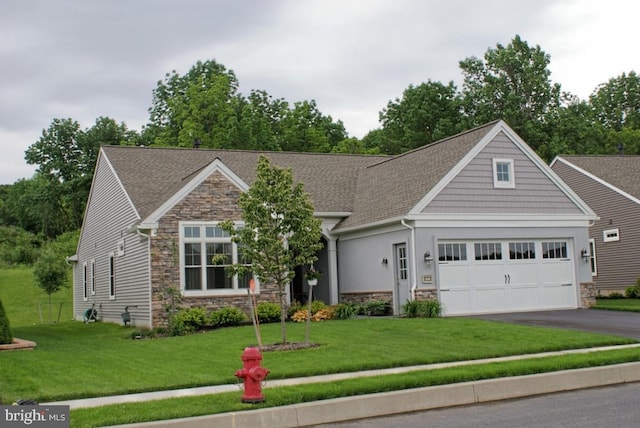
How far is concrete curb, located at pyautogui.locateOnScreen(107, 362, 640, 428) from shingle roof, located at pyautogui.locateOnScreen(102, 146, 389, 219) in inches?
550

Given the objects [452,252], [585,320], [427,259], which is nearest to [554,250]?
[452,252]

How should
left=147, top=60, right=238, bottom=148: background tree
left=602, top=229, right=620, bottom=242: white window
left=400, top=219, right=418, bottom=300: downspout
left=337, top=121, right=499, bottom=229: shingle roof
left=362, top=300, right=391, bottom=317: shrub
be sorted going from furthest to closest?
left=147, top=60, right=238, bottom=148: background tree → left=602, top=229, right=620, bottom=242: white window → left=362, top=300, right=391, bottom=317: shrub → left=337, top=121, right=499, bottom=229: shingle roof → left=400, top=219, right=418, bottom=300: downspout

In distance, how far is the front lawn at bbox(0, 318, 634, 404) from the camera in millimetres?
10875

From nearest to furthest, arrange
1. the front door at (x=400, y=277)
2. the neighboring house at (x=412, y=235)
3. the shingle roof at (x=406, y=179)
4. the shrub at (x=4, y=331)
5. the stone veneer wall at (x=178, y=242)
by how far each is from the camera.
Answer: the shrub at (x=4, y=331)
the stone veneer wall at (x=178, y=242)
the neighboring house at (x=412, y=235)
the front door at (x=400, y=277)
the shingle roof at (x=406, y=179)

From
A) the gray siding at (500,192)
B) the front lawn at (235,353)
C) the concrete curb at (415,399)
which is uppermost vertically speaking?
the gray siding at (500,192)

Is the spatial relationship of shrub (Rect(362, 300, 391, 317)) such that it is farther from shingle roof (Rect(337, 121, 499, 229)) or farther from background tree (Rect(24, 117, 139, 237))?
background tree (Rect(24, 117, 139, 237))

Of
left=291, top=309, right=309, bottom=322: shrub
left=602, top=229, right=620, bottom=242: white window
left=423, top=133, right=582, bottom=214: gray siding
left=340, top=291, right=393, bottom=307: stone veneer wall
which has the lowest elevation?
left=291, top=309, right=309, bottom=322: shrub

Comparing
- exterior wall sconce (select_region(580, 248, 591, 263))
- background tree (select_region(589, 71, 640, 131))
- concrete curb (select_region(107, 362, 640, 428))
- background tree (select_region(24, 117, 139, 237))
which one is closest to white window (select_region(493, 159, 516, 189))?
exterior wall sconce (select_region(580, 248, 591, 263))

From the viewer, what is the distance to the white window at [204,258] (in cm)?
2058

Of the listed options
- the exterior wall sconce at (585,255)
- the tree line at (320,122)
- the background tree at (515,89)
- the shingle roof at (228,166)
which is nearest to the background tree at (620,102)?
the tree line at (320,122)

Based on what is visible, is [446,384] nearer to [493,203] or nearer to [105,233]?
[493,203]

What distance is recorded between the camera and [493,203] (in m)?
21.7

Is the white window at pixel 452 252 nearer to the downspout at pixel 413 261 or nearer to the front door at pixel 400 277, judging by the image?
the downspout at pixel 413 261

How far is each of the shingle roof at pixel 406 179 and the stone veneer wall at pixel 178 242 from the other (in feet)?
13.6
